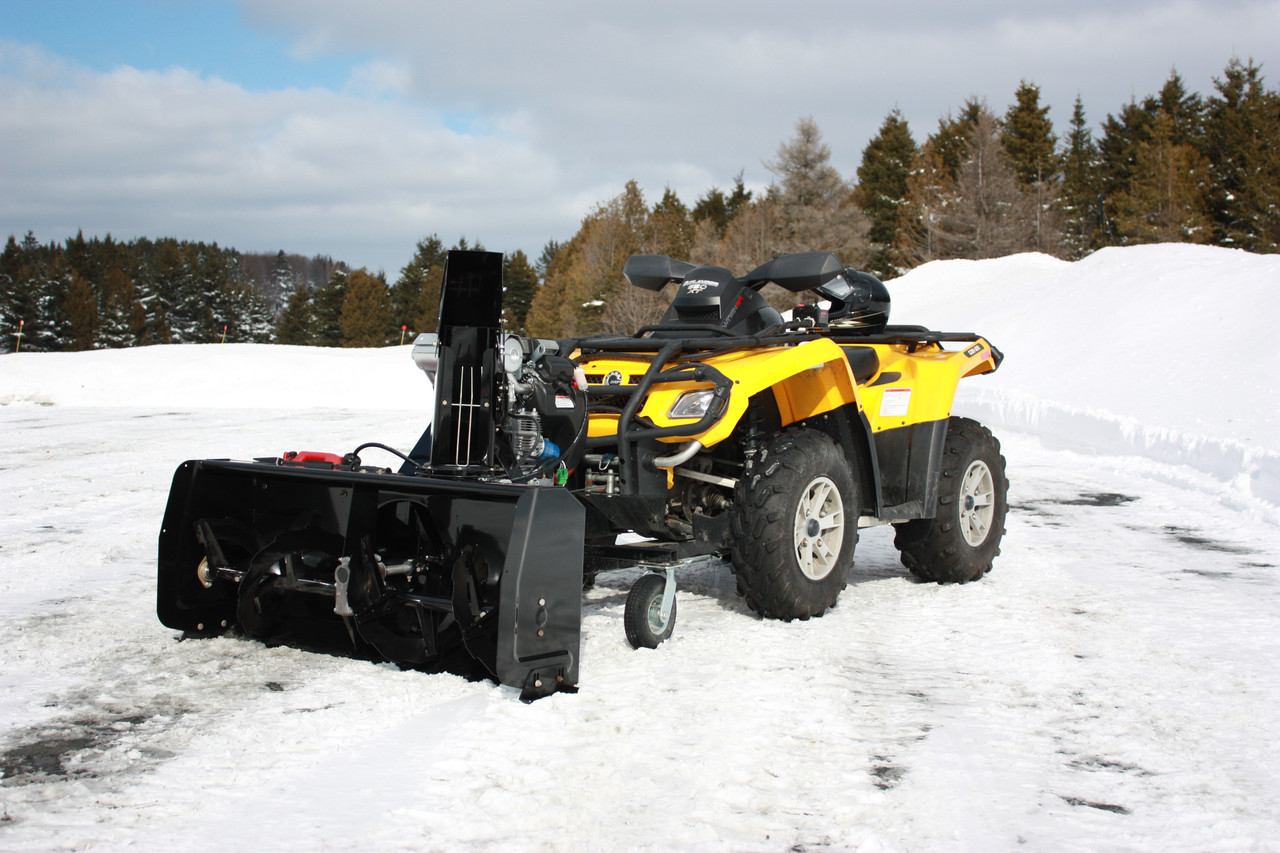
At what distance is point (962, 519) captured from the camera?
630 centimetres

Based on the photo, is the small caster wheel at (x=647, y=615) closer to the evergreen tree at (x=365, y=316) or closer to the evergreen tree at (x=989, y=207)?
the evergreen tree at (x=989, y=207)

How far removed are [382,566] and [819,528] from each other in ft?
6.78

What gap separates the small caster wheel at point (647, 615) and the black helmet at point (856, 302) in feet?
8.01

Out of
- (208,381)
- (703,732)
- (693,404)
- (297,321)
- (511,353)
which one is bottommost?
(703,732)

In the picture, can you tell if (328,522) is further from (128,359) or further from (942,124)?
(942,124)

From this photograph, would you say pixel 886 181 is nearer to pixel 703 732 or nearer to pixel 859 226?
pixel 859 226

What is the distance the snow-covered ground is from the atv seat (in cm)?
120

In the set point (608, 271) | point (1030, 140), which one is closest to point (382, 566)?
point (608, 271)

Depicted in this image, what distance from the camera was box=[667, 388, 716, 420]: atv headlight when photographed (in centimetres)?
470

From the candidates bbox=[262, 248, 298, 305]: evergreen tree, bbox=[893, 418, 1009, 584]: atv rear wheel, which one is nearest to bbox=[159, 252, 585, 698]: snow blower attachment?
bbox=[893, 418, 1009, 584]: atv rear wheel

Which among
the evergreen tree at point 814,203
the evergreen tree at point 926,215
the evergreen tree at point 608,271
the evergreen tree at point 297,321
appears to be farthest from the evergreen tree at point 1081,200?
the evergreen tree at point 297,321

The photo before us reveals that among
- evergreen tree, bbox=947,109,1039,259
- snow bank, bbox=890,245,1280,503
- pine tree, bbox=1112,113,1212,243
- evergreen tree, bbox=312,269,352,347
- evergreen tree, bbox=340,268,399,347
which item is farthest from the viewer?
evergreen tree, bbox=312,269,352,347

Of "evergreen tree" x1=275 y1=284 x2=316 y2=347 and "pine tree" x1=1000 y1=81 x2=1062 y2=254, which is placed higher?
"pine tree" x1=1000 y1=81 x2=1062 y2=254

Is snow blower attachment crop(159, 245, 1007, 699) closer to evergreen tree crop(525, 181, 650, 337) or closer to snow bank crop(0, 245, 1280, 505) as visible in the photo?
snow bank crop(0, 245, 1280, 505)
